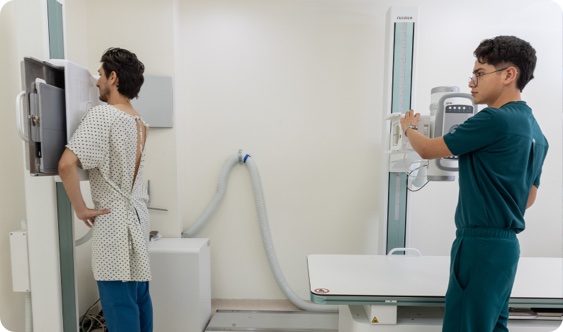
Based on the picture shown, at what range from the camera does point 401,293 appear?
4.51 ft

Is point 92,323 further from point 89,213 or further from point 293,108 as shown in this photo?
point 293,108

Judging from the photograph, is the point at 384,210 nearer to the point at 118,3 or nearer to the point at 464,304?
the point at 464,304

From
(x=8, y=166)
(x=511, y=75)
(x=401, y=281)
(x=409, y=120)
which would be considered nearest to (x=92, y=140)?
(x=8, y=166)

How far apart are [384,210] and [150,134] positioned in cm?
163

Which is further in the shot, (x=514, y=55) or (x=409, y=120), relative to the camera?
(x=409, y=120)

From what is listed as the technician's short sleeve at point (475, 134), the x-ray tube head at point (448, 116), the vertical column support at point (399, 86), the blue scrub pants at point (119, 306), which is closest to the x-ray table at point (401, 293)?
the vertical column support at point (399, 86)

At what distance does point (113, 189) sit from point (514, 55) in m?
1.59

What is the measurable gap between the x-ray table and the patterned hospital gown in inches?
30.2

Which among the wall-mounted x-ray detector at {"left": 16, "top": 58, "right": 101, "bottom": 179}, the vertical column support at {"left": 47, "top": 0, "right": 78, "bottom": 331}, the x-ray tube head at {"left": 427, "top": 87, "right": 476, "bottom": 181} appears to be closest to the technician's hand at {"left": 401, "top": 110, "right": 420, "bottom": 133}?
the x-ray tube head at {"left": 427, "top": 87, "right": 476, "bottom": 181}

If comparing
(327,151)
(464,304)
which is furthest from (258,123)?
(464,304)

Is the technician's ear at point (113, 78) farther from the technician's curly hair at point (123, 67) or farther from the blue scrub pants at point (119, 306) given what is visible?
the blue scrub pants at point (119, 306)

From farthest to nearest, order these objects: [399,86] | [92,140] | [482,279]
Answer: [399,86]
[92,140]
[482,279]

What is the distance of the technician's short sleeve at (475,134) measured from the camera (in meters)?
1.15

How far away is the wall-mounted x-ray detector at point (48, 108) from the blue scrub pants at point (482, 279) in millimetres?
1551
